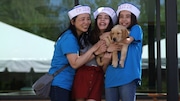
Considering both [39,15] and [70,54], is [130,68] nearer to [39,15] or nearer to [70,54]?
[70,54]

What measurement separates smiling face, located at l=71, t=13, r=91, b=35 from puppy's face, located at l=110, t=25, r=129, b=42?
9.2 inches

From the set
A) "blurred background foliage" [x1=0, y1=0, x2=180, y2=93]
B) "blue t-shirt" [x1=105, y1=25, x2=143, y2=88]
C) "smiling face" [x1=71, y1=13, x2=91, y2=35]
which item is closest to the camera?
"blue t-shirt" [x1=105, y1=25, x2=143, y2=88]

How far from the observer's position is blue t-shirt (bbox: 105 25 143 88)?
127 inches

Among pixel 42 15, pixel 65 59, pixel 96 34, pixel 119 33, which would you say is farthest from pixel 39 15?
pixel 119 33

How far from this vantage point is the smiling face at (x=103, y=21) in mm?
3402

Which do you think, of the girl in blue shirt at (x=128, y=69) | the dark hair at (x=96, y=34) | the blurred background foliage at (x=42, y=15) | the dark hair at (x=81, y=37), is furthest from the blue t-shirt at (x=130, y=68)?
the blurred background foliage at (x=42, y=15)

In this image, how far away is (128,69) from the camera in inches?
128

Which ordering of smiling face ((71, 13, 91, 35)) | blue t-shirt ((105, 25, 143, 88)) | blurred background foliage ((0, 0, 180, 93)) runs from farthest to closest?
blurred background foliage ((0, 0, 180, 93)) < smiling face ((71, 13, 91, 35)) < blue t-shirt ((105, 25, 143, 88))

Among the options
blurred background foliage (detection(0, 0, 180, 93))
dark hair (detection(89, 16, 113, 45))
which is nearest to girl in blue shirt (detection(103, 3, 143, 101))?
dark hair (detection(89, 16, 113, 45))

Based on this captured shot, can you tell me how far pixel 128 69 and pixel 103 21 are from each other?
48 centimetres

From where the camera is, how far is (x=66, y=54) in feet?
10.7

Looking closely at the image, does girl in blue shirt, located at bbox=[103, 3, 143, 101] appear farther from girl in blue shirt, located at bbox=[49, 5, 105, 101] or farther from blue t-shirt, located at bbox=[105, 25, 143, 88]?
girl in blue shirt, located at bbox=[49, 5, 105, 101]

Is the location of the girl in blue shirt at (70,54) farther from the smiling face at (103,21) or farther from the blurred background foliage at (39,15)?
the blurred background foliage at (39,15)

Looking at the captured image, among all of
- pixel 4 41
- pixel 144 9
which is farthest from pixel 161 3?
pixel 4 41
